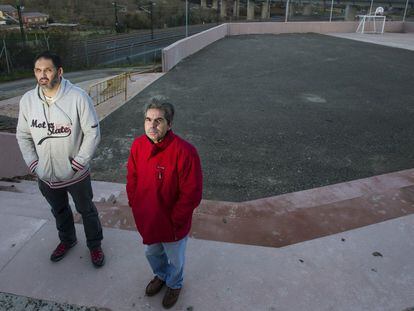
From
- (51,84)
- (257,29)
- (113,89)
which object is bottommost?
(113,89)

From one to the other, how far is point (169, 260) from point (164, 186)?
23.5 inches

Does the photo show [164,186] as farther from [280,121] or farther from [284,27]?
[284,27]

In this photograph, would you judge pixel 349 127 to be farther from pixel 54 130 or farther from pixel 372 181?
pixel 54 130

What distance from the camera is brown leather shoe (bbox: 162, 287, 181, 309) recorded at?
2609 millimetres

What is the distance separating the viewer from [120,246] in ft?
10.6

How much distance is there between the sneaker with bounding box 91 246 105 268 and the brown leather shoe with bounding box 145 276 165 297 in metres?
0.48

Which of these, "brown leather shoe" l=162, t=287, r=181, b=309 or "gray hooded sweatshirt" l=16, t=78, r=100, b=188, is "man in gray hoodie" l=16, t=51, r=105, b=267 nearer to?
"gray hooded sweatshirt" l=16, t=78, r=100, b=188

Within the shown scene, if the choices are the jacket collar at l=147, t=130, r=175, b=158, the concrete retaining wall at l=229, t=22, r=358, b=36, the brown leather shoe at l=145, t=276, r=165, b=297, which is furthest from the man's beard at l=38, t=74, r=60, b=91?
the concrete retaining wall at l=229, t=22, r=358, b=36

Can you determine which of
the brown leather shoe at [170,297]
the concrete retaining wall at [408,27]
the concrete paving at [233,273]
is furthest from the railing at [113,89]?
the concrete retaining wall at [408,27]

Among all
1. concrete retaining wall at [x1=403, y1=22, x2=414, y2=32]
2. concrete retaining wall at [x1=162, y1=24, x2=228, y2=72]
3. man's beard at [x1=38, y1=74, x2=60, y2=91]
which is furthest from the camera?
concrete retaining wall at [x1=403, y1=22, x2=414, y2=32]

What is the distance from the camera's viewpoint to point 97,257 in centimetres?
298

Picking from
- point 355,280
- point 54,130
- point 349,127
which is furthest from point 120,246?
point 349,127

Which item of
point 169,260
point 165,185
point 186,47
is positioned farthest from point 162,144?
point 186,47

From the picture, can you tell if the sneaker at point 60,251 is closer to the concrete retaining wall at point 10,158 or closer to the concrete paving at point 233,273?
the concrete paving at point 233,273
